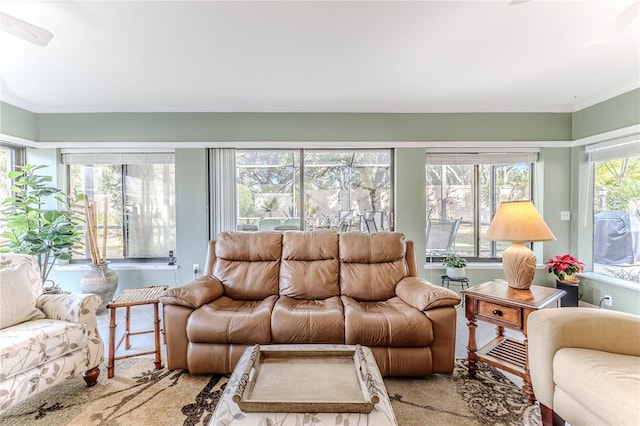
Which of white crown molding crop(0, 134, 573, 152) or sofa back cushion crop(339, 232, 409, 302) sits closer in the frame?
sofa back cushion crop(339, 232, 409, 302)

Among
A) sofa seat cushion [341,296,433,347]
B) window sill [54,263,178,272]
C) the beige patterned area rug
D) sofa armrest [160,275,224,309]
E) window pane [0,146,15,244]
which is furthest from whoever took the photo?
window sill [54,263,178,272]

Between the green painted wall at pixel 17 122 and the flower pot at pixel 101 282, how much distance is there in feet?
5.92

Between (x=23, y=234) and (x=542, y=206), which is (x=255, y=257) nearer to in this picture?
(x=23, y=234)

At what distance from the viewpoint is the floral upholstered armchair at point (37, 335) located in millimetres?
1525

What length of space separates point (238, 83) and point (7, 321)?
254 cm

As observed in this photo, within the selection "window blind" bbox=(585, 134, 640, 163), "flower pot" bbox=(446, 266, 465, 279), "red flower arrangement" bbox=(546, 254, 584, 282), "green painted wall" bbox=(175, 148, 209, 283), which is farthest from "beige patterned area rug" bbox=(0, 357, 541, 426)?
"window blind" bbox=(585, 134, 640, 163)

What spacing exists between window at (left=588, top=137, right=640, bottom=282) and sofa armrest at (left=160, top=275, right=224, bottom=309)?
4.23 meters

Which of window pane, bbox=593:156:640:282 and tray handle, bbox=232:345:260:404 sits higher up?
window pane, bbox=593:156:640:282

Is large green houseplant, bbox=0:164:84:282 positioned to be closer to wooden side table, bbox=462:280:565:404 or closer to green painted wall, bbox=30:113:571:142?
green painted wall, bbox=30:113:571:142

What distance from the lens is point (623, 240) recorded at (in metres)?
3.09

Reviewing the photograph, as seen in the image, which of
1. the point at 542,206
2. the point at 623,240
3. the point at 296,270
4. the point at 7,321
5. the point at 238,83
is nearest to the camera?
the point at 7,321

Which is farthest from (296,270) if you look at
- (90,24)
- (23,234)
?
(23,234)

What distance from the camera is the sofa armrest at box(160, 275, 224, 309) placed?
2.01 m

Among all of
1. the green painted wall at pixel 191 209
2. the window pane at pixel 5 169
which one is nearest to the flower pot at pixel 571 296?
the green painted wall at pixel 191 209
